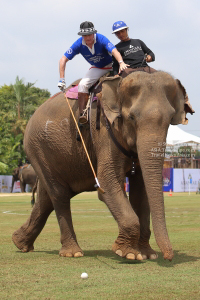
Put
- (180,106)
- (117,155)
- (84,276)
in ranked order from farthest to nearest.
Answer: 1. (117,155)
2. (180,106)
3. (84,276)

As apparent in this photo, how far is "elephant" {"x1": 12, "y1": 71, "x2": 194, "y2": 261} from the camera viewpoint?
24.8ft

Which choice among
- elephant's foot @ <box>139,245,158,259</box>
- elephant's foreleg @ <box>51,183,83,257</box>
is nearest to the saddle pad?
elephant's foreleg @ <box>51,183,83,257</box>

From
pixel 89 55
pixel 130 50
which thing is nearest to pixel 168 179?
pixel 89 55

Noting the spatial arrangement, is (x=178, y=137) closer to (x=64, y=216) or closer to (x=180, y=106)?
(x=64, y=216)

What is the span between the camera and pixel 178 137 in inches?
2410

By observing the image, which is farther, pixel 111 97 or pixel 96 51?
pixel 96 51

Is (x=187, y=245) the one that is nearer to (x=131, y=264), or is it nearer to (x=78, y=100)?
(x=131, y=264)

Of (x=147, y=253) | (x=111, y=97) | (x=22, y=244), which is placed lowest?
(x=22, y=244)

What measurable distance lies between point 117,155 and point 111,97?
85 cm

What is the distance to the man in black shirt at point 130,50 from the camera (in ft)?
29.0

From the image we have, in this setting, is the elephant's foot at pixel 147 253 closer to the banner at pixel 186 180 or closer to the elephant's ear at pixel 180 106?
the elephant's ear at pixel 180 106

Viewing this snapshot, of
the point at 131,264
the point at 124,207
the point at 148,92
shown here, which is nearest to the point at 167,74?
the point at 148,92

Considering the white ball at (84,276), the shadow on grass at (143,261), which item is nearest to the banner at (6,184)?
the shadow on grass at (143,261)

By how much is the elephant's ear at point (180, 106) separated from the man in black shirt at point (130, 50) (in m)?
0.67
